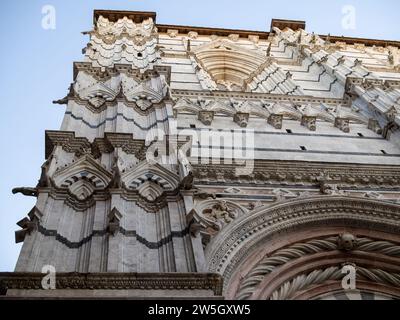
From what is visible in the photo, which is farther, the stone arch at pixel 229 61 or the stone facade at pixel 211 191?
the stone arch at pixel 229 61

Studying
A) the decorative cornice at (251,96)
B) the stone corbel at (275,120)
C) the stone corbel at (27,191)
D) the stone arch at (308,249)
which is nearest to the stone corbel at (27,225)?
the stone corbel at (27,191)

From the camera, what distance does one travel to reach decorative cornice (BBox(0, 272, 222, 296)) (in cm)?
626

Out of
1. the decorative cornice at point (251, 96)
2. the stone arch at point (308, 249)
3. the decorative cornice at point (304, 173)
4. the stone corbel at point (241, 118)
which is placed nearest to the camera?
the stone arch at point (308, 249)

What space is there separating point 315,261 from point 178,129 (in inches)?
195

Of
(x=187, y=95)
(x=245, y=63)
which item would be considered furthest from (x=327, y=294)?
(x=245, y=63)

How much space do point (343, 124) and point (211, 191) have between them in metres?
5.51

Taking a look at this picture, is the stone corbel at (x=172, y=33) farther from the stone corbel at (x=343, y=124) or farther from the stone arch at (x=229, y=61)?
the stone corbel at (x=343, y=124)

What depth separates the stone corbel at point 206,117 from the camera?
1372cm

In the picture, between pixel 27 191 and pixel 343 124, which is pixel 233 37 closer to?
pixel 343 124

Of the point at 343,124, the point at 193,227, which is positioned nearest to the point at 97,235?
the point at 193,227

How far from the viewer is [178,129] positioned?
1306 cm

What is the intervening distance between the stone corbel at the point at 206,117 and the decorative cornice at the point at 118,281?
746 cm

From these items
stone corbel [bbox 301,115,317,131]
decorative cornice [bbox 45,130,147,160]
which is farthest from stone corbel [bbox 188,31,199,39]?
decorative cornice [bbox 45,130,147,160]

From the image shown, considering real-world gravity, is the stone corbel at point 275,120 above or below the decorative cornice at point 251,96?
below
